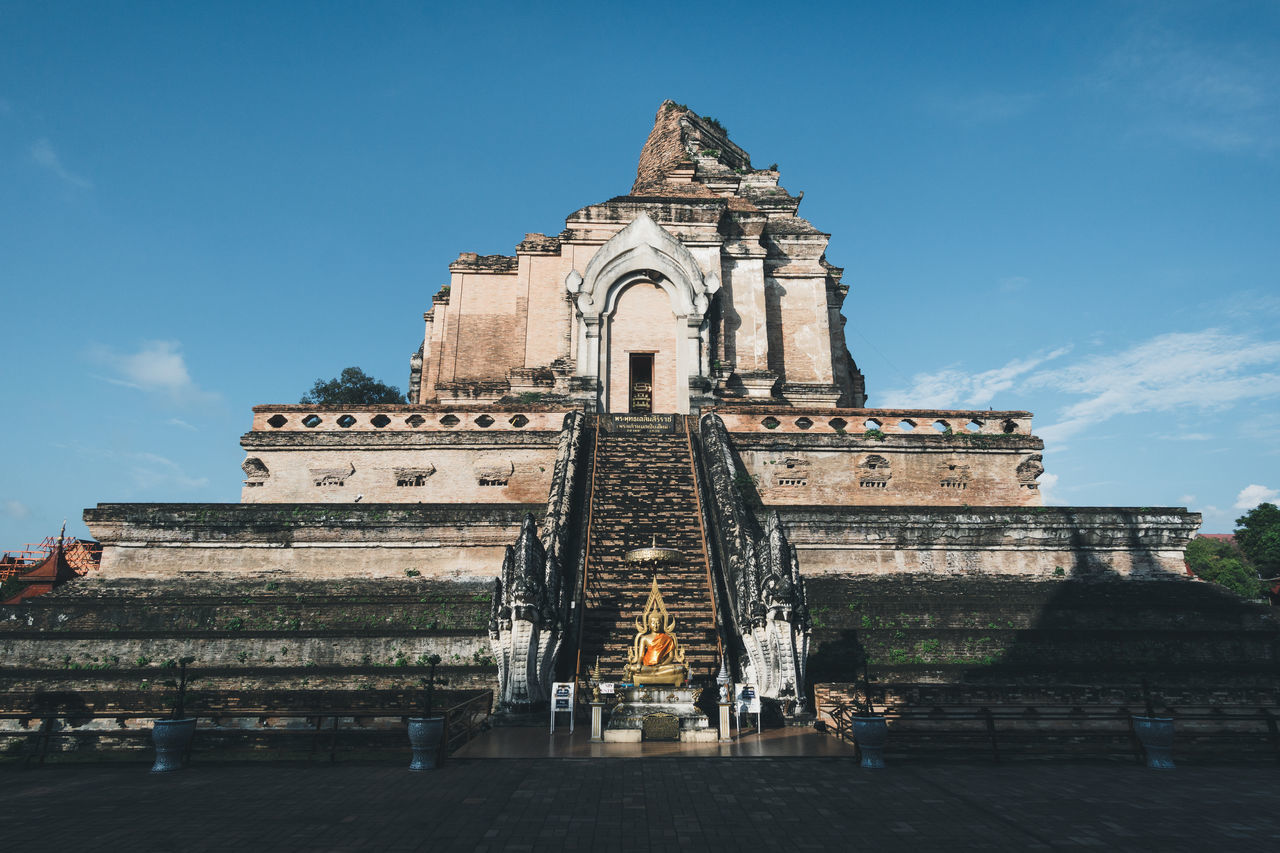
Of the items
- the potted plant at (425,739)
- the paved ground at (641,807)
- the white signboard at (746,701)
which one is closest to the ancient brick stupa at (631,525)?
the white signboard at (746,701)

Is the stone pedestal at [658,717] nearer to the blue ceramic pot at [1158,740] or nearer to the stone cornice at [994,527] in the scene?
the blue ceramic pot at [1158,740]

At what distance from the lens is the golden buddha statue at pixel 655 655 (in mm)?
10797

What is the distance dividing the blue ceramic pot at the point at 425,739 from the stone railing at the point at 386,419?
1180 cm

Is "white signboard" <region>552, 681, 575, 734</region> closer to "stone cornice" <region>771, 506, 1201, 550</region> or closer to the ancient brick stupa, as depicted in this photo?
the ancient brick stupa

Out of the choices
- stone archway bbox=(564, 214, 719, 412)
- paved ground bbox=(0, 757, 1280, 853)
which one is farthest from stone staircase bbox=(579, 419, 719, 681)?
stone archway bbox=(564, 214, 719, 412)

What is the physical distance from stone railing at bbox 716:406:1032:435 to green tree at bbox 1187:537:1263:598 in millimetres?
29137

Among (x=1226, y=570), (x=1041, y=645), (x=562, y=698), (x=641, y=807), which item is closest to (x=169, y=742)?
(x=562, y=698)

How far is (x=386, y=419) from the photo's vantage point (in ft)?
65.9

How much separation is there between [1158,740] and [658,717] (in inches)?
238

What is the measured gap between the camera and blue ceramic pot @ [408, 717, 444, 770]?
869cm

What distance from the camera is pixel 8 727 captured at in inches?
413

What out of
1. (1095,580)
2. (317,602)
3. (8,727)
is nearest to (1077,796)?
(1095,580)

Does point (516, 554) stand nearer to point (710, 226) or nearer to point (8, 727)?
point (8, 727)

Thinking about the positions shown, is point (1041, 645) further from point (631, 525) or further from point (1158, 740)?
point (631, 525)
